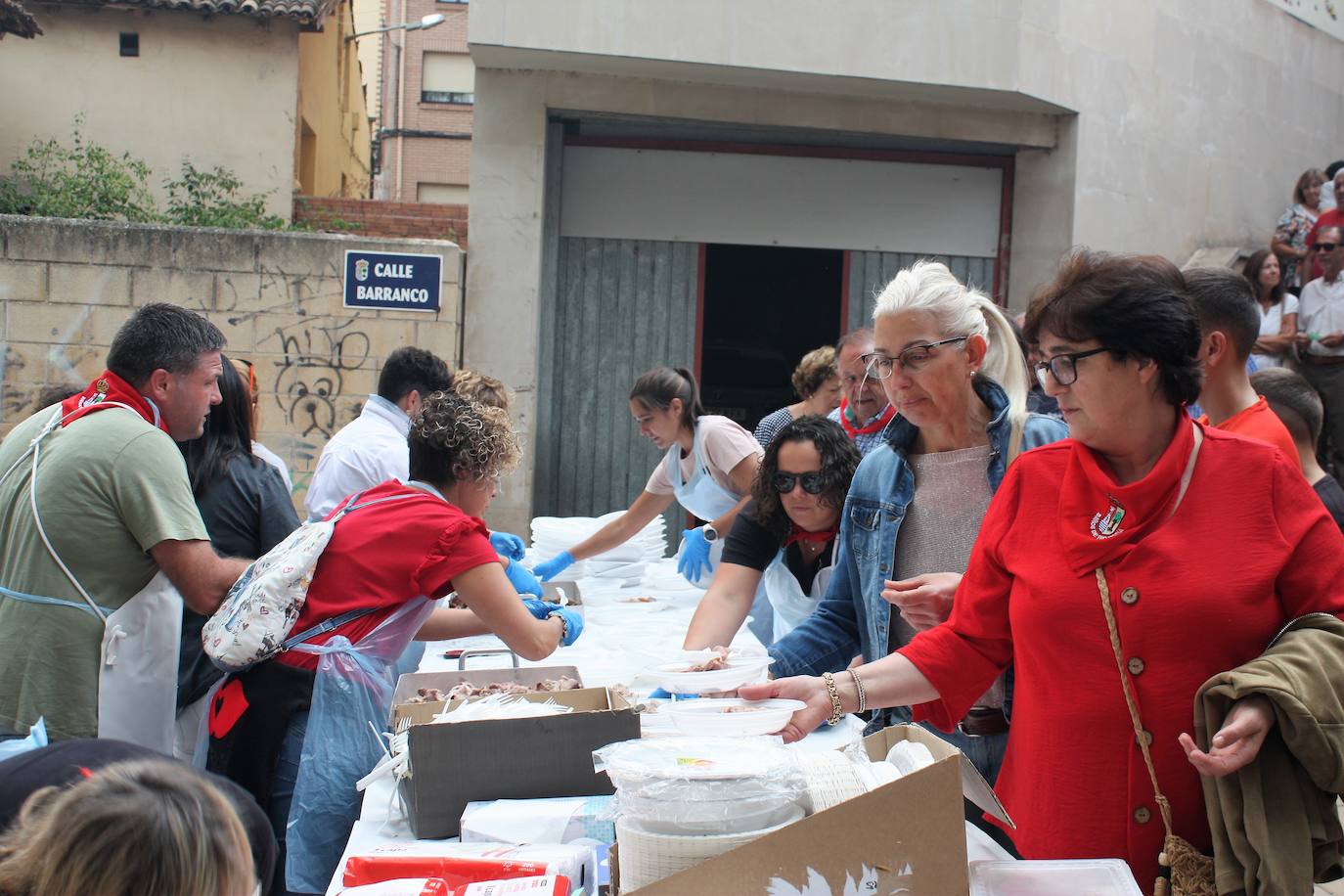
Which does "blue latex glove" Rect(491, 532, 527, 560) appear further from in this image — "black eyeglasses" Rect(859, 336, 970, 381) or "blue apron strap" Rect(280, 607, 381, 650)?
"black eyeglasses" Rect(859, 336, 970, 381)

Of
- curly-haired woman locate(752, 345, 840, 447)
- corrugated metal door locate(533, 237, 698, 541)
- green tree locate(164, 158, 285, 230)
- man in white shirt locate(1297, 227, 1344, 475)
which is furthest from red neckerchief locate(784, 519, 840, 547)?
green tree locate(164, 158, 285, 230)

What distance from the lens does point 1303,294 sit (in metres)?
7.73

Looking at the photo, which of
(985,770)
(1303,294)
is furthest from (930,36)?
(985,770)

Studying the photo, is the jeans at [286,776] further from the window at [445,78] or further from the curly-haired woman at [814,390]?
the window at [445,78]

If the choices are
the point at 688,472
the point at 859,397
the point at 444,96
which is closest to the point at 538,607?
the point at 859,397

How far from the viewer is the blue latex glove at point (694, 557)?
15.6ft

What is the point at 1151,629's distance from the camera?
65.4 inches

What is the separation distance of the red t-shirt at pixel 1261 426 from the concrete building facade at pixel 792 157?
5.84m

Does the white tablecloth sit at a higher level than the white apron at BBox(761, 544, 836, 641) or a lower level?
lower

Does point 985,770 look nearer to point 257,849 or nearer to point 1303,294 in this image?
point 257,849

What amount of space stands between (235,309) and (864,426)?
209 inches

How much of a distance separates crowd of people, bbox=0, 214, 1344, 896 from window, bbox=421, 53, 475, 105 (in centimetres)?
2679

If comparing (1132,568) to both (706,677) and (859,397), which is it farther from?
(859,397)

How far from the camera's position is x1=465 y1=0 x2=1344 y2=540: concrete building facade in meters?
7.71
